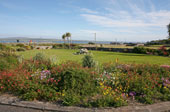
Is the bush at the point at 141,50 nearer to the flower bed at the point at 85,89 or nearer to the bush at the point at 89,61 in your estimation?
the bush at the point at 89,61

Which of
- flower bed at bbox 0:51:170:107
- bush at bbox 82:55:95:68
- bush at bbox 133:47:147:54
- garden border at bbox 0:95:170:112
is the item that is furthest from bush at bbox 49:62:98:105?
bush at bbox 133:47:147:54

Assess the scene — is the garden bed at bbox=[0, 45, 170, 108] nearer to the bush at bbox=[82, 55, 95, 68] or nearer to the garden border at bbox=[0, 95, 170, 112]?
the garden border at bbox=[0, 95, 170, 112]

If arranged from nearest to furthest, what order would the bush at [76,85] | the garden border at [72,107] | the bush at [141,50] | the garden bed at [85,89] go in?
the garden border at [72,107] < the garden bed at [85,89] < the bush at [76,85] < the bush at [141,50]

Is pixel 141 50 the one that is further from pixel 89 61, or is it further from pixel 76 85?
pixel 76 85

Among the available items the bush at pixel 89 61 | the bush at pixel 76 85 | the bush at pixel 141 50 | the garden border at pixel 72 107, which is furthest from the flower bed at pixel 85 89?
the bush at pixel 141 50

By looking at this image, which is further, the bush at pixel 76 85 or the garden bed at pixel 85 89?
the bush at pixel 76 85

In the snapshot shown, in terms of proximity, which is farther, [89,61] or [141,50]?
[141,50]

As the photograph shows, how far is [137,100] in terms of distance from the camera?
3.98 meters

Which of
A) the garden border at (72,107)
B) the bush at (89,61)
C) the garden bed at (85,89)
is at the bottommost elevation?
the garden border at (72,107)

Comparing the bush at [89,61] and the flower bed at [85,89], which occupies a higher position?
the bush at [89,61]

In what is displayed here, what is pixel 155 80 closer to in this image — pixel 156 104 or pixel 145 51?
pixel 156 104

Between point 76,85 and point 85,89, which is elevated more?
point 76,85

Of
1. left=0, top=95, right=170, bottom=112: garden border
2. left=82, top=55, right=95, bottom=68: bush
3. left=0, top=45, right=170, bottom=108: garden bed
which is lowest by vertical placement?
left=0, top=95, right=170, bottom=112: garden border

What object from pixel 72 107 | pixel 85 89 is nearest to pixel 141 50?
pixel 85 89
